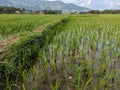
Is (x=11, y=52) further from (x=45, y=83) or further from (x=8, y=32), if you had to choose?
(x=8, y=32)

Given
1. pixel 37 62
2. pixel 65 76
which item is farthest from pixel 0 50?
pixel 65 76

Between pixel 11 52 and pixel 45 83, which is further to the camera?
pixel 11 52

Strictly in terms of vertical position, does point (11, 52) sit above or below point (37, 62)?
above

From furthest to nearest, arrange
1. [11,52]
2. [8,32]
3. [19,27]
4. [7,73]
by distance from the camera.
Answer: [19,27] → [8,32] → [11,52] → [7,73]

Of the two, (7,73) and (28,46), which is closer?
(7,73)

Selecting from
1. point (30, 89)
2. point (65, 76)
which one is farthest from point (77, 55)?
point (30, 89)

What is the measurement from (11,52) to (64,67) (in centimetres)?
151

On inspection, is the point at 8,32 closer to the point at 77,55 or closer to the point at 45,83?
the point at 77,55

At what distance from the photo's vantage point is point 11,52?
5988 millimetres

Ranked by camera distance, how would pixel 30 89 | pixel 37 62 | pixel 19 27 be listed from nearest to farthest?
pixel 30 89
pixel 37 62
pixel 19 27

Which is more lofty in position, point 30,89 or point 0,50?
point 0,50

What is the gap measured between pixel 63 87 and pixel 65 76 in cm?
66

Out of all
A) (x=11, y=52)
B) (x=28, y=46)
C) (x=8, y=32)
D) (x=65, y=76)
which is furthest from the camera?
(x=8, y=32)

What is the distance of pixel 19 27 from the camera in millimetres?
15289
